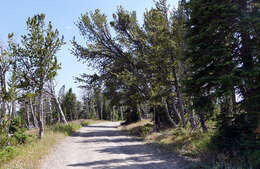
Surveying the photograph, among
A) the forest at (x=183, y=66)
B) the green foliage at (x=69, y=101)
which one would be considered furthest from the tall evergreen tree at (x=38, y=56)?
the green foliage at (x=69, y=101)

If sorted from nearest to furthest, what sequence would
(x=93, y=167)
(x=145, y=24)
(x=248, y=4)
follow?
(x=248, y=4) < (x=93, y=167) < (x=145, y=24)

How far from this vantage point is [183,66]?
39.3 ft

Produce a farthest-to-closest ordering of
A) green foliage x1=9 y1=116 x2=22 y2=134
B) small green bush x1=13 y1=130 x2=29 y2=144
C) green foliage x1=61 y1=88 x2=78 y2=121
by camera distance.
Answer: green foliage x1=61 y1=88 x2=78 y2=121, green foliage x1=9 y1=116 x2=22 y2=134, small green bush x1=13 y1=130 x2=29 y2=144

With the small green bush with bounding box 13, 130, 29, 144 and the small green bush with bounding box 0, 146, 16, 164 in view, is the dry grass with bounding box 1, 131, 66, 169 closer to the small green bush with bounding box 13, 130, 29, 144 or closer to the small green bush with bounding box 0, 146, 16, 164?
the small green bush with bounding box 0, 146, 16, 164

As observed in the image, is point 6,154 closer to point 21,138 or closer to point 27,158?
point 27,158

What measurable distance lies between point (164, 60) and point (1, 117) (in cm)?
916

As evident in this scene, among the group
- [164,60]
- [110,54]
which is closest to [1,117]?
[164,60]

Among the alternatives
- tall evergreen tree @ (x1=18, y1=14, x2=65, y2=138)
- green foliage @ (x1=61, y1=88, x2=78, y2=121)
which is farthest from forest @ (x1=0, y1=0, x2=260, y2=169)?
green foliage @ (x1=61, y1=88, x2=78, y2=121)

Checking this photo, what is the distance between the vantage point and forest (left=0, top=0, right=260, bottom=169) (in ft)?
20.6

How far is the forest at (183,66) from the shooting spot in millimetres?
6289

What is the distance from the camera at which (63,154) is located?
402 inches

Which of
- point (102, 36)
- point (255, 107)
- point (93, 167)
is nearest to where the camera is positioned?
point (255, 107)

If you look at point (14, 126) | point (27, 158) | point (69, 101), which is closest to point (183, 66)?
point (27, 158)

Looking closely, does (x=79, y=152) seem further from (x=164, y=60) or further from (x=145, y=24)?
(x=145, y=24)
